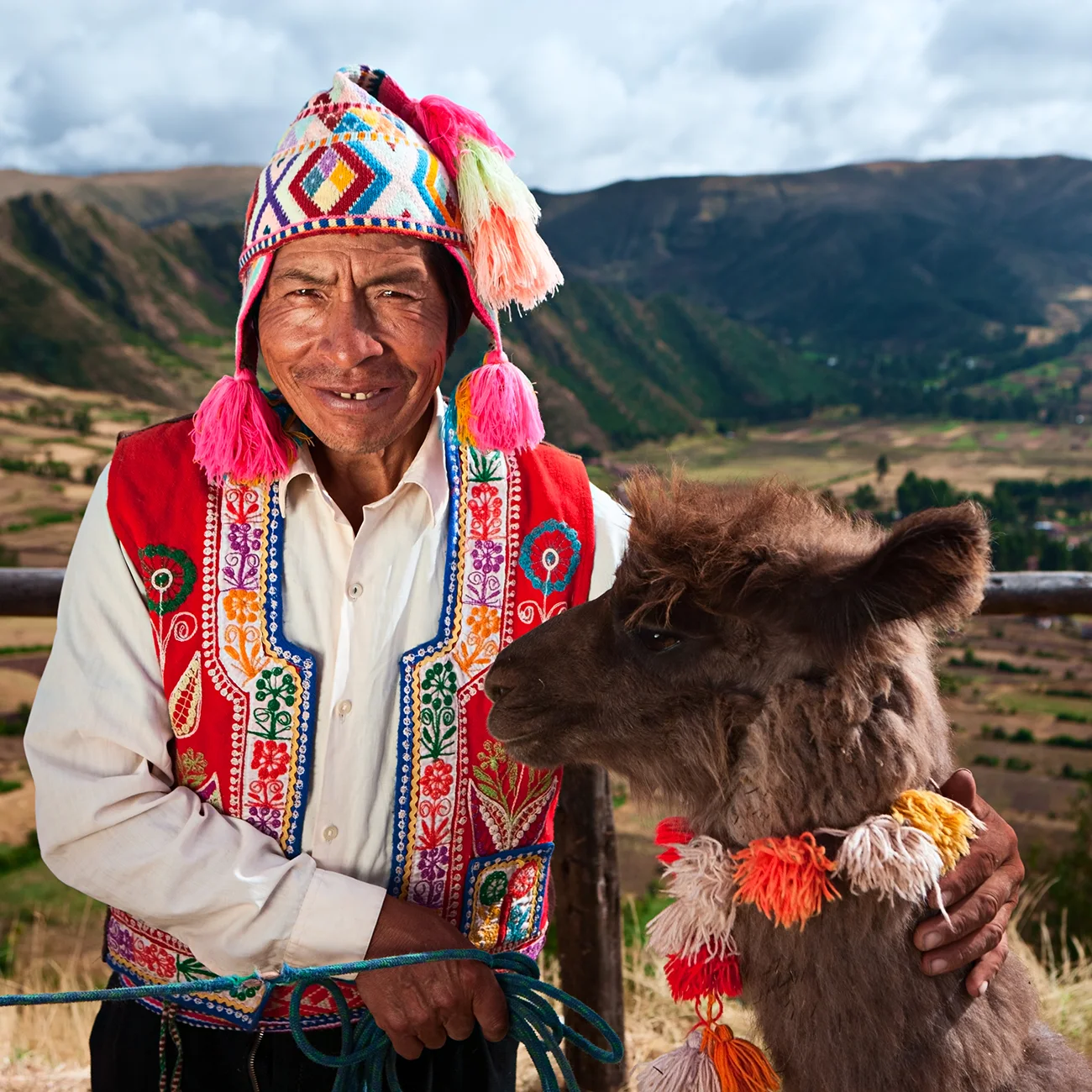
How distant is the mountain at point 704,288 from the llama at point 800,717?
17.9ft

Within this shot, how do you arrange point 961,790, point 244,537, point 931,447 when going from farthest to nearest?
point 931,447 → point 244,537 → point 961,790

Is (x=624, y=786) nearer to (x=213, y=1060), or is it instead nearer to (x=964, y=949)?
(x=213, y=1060)

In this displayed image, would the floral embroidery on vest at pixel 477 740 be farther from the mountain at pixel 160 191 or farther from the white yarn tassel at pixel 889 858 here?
the mountain at pixel 160 191

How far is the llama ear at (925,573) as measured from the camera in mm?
1285

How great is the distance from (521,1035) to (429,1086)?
0.26m

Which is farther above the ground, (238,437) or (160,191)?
(160,191)

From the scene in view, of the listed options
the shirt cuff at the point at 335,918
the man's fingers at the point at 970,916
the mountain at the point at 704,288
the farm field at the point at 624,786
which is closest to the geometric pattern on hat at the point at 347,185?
the farm field at the point at 624,786

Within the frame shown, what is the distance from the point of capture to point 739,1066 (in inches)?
61.4

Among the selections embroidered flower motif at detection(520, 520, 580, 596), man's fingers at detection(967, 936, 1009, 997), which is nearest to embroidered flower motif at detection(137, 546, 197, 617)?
embroidered flower motif at detection(520, 520, 580, 596)

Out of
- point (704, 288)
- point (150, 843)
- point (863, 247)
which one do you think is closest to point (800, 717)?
point (150, 843)

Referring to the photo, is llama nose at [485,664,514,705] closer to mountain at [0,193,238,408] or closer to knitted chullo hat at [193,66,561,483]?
knitted chullo hat at [193,66,561,483]

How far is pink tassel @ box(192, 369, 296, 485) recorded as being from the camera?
1736mm

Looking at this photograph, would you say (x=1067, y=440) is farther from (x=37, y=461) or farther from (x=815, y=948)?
(x=815, y=948)

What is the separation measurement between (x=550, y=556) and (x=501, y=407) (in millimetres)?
304
